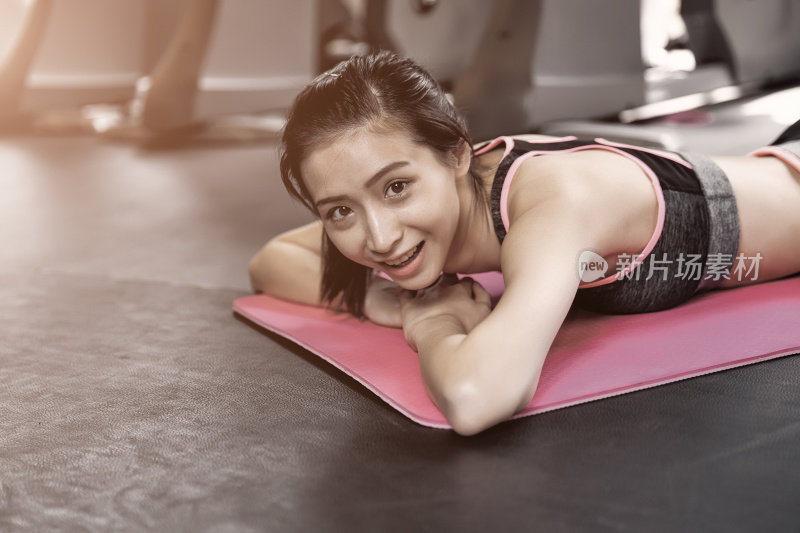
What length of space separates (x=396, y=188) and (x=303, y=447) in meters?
0.37

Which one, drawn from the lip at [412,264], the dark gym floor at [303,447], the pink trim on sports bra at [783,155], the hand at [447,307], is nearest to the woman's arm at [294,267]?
the dark gym floor at [303,447]

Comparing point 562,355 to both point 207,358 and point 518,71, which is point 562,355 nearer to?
point 207,358

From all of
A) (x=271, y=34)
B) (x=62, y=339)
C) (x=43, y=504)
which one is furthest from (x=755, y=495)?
(x=271, y=34)

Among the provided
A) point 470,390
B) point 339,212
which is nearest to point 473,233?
point 339,212

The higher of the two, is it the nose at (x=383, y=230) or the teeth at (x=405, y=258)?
the nose at (x=383, y=230)

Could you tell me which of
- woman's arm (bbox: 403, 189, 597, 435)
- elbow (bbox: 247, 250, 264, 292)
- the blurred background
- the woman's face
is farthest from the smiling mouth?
the blurred background

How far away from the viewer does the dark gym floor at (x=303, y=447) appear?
2.84 ft

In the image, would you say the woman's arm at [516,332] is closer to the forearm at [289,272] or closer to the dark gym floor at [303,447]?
the dark gym floor at [303,447]

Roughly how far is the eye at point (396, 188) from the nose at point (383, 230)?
0.03m

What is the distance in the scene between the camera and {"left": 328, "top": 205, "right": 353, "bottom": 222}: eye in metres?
1.19

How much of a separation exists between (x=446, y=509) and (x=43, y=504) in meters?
0.44

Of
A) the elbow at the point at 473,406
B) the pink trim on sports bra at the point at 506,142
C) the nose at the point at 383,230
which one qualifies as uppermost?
the pink trim on sports bra at the point at 506,142

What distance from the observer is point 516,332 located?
1019mm

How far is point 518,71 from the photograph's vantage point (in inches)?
126
